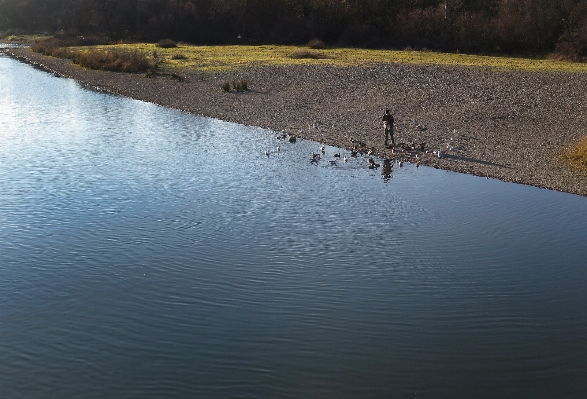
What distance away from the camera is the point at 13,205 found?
1756cm

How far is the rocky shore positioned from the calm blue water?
7.09 feet

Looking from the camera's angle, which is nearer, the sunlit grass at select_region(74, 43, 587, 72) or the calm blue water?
the calm blue water

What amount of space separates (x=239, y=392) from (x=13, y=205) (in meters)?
10.6

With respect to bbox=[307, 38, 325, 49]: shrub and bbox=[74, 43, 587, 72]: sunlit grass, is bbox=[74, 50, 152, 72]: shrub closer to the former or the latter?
bbox=[74, 43, 587, 72]: sunlit grass

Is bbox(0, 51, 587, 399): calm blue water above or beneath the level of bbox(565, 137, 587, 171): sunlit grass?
beneath

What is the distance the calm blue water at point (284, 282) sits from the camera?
31.7 feet

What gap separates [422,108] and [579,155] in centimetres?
969

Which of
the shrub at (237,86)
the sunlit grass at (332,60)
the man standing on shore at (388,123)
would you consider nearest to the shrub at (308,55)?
the sunlit grass at (332,60)

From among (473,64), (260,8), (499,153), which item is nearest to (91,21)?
(260,8)

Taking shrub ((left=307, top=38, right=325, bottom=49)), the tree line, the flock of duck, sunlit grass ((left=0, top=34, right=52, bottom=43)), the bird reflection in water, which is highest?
the tree line

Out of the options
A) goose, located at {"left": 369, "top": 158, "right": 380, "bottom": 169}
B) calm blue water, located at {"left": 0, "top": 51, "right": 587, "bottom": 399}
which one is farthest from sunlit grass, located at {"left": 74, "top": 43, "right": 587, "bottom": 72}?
calm blue water, located at {"left": 0, "top": 51, "right": 587, "bottom": 399}

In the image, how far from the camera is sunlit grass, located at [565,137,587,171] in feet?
68.5

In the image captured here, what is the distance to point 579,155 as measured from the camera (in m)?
21.2

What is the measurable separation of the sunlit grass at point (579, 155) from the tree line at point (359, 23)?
2960 cm
